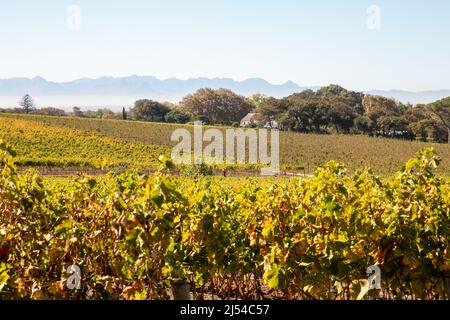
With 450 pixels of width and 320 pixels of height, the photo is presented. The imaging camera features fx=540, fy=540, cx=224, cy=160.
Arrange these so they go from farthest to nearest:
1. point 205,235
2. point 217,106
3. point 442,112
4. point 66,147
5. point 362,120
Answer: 1. point 217,106
2. point 442,112
3. point 362,120
4. point 66,147
5. point 205,235

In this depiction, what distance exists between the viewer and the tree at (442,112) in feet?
305

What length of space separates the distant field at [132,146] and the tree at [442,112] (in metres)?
19.0

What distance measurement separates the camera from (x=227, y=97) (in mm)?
125250

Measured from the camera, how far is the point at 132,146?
63469mm

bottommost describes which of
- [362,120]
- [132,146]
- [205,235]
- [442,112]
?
[132,146]

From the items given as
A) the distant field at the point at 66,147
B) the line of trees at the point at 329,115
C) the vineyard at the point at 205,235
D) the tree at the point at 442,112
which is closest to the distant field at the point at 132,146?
the distant field at the point at 66,147

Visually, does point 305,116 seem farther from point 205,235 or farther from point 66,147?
point 205,235

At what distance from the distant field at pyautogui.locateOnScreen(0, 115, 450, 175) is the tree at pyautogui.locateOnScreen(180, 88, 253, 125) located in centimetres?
3975

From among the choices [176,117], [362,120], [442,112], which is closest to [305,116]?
[362,120]

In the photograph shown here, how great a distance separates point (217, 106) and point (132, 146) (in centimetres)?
6005

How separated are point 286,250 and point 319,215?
413 millimetres

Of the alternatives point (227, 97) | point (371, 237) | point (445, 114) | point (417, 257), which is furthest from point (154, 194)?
point (227, 97)

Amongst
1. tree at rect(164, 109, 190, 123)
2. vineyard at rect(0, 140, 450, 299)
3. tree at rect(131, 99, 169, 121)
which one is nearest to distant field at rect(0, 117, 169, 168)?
tree at rect(164, 109, 190, 123)

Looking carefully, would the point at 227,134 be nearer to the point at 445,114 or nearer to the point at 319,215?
the point at 445,114
